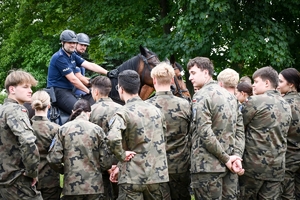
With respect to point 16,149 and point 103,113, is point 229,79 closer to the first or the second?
point 103,113

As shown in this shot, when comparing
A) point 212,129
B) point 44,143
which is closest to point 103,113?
point 44,143

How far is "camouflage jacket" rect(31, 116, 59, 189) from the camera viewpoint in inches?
262

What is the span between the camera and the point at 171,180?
7.00 metres

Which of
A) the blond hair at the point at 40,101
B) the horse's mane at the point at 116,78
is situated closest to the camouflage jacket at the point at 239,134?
the horse's mane at the point at 116,78

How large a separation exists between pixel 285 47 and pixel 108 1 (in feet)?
21.2

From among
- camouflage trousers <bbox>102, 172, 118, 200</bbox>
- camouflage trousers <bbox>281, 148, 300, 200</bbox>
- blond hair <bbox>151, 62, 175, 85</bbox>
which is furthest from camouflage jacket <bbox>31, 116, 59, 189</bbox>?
camouflage trousers <bbox>281, 148, 300, 200</bbox>

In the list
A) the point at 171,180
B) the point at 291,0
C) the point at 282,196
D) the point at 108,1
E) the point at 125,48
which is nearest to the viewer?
the point at 171,180

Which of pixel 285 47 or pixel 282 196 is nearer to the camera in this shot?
pixel 282 196

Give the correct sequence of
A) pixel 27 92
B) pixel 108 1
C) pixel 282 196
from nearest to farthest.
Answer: pixel 27 92
pixel 282 196
pixel 108 1

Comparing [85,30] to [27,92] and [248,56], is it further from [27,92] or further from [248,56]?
[27,92]

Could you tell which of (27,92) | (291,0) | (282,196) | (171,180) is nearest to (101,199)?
(171,180)

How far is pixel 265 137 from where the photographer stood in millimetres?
7102

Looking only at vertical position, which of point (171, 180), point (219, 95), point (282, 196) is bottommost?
point (282, 196)

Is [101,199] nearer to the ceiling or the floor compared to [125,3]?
nearer to the floor
